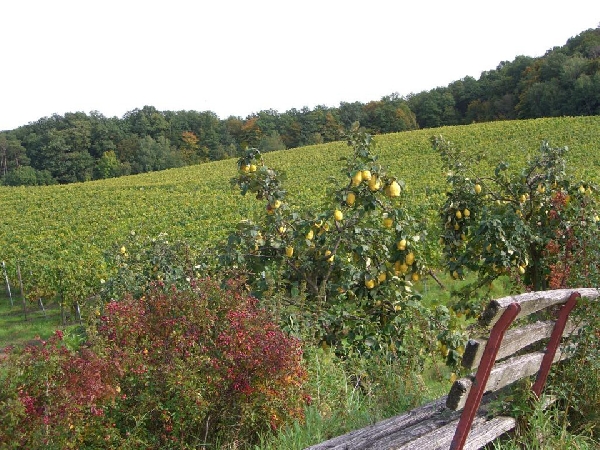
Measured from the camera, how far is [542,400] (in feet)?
8.53

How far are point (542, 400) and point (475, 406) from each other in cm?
72

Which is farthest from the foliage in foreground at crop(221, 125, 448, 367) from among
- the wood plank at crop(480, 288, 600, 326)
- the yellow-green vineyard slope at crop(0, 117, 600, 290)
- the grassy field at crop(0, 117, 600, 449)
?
the yellow-green vineyard slope at crop(0, 117, 600, 290)

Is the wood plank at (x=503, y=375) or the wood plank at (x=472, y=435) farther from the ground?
the wood plank at (x=503, y=375)

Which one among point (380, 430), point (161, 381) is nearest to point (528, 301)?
point (380, 430)

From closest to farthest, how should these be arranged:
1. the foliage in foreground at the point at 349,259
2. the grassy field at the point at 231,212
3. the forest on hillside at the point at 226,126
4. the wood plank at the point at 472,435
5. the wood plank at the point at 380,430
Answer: the wood plank at the point at 472,435 < the wood plank at the point at 380,430 < the grassy field at the point at 231,212 < the foliage in foreground at the point at 349,259 < the forest on hillside at the point at 226,126

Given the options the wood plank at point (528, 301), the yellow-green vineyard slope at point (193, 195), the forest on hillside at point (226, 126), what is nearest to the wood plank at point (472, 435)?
the wood plank at point (528, 301)

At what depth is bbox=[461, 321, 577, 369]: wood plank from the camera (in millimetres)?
2002

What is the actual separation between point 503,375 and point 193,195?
25909 mm

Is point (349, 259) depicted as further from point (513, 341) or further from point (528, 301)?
point (528, 301)

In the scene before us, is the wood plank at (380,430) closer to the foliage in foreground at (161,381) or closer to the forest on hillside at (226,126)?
the foliage in foreground at (161,381)

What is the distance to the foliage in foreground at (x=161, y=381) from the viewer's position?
2.69 metres

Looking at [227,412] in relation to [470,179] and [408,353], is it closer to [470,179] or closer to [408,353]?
→ [408,353]

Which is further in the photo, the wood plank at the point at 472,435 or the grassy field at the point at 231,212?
the grassy field at the point at 231,212

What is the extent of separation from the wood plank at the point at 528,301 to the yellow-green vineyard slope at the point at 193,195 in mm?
9525
